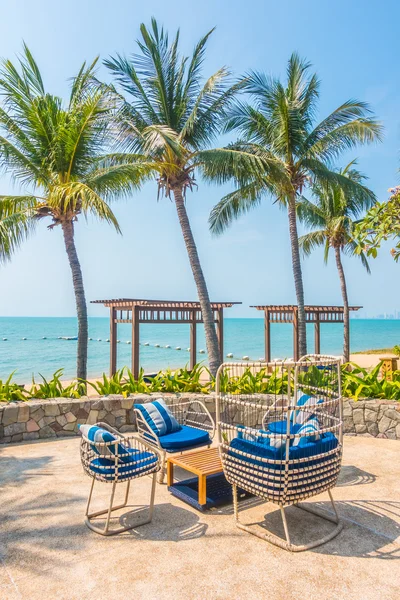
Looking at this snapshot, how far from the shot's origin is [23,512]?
11.5 ft

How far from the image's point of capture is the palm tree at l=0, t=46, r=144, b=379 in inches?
323

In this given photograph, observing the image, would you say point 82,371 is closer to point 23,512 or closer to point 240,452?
point 23,512

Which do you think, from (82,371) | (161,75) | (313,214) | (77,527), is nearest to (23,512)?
(77,527)

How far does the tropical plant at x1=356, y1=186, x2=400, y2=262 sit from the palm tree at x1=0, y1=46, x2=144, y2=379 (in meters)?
5.44

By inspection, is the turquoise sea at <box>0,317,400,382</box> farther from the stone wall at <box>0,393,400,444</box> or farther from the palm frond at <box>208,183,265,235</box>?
the stone wall at <box>0,393,400,444</box>

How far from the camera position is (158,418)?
440 cm

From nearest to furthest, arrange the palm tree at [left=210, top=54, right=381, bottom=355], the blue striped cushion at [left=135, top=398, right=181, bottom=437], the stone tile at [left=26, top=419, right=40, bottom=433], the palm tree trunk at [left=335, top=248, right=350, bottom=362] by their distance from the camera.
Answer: the blue striped cushion at [left=135, top=398, right=181, bottom=437]
the stone tile at [left=26, top=419, right=40, bottom=433]
the palm tree at [left=210, top=54, right=381, bottom=355]
the palm tree trunk at [left=335, top=248, right=350, bottom=362]

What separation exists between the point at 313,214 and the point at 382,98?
6.20m

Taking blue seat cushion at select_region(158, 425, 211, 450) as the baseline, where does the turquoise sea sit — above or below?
below

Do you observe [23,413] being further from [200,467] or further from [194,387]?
[200,467]

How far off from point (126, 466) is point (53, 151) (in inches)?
278

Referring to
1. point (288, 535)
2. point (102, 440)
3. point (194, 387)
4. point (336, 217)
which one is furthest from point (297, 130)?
point (288, 535)

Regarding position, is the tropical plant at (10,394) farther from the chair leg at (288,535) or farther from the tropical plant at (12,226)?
the chair leg at (288,535)

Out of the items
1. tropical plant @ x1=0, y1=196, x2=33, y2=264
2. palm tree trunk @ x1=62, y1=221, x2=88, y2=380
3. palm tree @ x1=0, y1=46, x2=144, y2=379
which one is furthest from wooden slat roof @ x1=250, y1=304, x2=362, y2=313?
tropical plant @ x1=0, y1=196, x2=33, y2=264
